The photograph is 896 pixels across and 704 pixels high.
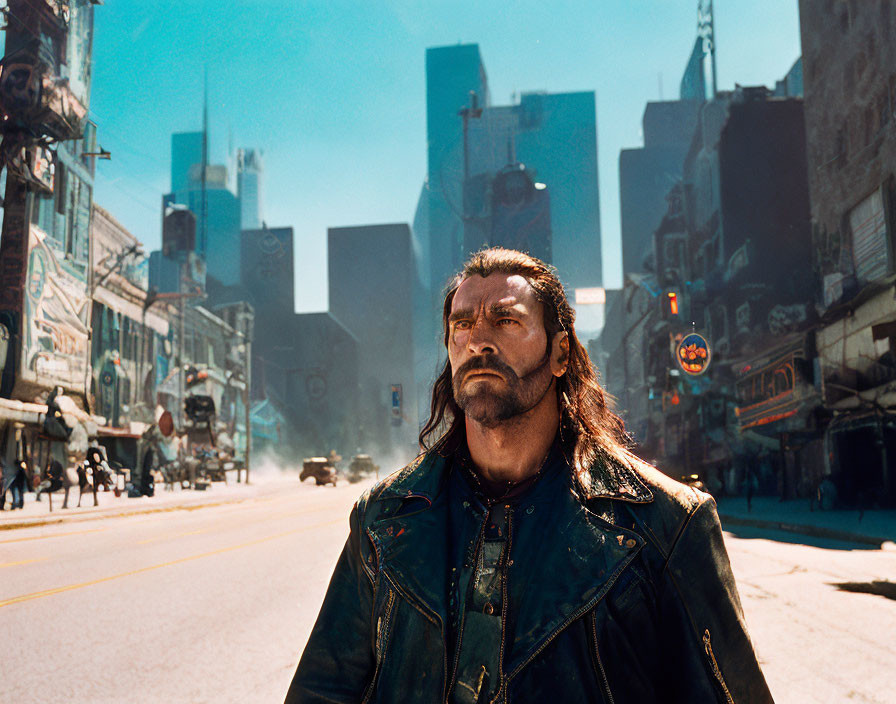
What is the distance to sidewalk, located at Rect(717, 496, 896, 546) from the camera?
1667 centimetres

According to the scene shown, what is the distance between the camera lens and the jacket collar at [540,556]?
2.05 m

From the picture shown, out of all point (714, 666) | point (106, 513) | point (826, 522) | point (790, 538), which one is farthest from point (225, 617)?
point (106, 513)

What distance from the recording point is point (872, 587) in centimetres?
1042

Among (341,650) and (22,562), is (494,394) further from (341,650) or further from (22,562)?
(22,562)

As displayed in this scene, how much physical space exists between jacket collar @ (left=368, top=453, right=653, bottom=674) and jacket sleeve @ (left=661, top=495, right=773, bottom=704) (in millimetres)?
137

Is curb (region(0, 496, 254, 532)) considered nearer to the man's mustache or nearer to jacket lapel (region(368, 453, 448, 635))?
jacket lapel (region(368, 453, 448, 635))

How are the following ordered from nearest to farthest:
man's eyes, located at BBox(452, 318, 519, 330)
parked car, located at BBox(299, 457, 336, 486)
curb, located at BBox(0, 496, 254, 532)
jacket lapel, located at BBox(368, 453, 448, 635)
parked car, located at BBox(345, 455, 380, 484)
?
jacket lapel, located at BBox(368, 453, 448, 635), man's eyes, located at BBox(452, 318, 519, 330), curb, located at BBox(0, 496, 254, 532), parked car, located at BBox(299, 457, 336, 486), parked car, located at BBox(345, 455, 380, 484)

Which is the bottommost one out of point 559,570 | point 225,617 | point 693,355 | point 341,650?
point 225,617

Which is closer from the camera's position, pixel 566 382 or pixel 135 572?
pixel 566 382

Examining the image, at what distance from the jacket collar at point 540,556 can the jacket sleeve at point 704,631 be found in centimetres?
14

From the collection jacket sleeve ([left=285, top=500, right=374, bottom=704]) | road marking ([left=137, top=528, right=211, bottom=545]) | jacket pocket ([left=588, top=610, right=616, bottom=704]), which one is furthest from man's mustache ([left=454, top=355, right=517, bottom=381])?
road marking ([left=137, top=528, right=211, bottom=545])

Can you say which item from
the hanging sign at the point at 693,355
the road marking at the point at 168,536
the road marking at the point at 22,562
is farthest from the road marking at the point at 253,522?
the hanging sign at the point at 693,355

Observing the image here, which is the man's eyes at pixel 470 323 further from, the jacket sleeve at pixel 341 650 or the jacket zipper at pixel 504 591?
the jacket sleeve at pixel 341 650

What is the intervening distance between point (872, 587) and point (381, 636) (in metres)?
10.2
